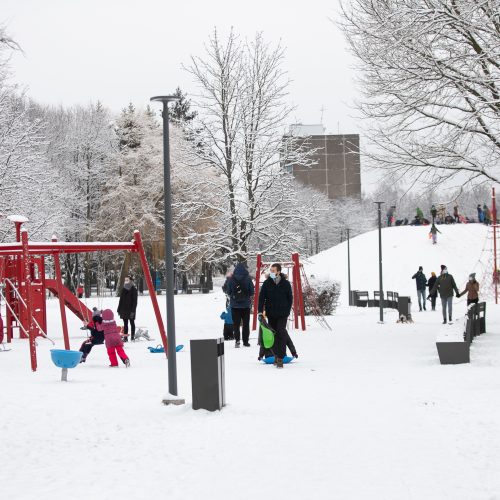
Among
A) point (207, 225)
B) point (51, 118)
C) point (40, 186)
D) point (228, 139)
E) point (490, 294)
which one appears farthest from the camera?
point (51, 118)

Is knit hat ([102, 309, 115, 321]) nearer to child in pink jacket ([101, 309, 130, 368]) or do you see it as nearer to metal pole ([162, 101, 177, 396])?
child in pink jacket ([101, 309, 130, 368])

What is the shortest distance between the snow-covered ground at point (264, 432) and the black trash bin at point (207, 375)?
0.19 metres

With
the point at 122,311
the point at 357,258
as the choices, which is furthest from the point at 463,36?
the point at 357,258

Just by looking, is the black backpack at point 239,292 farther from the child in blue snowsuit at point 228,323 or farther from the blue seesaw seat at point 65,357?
the blue seesaw seat at point 65,357

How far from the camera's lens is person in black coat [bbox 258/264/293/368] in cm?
1464

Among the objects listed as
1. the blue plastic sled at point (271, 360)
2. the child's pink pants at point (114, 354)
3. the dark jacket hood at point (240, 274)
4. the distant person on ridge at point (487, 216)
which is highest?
the distant person on ridge at point (487, 216)

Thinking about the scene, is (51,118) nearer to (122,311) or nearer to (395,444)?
(122,311)

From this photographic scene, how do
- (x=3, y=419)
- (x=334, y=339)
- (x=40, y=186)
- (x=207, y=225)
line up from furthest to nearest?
(x=207, y=225), (x=40, y=186), (x=334, y=339), (x=3, y=419)

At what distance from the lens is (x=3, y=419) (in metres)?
9.91

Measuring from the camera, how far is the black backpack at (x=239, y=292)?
1845 centimetres

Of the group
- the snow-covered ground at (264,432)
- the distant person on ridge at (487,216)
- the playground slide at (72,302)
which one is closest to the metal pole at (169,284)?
the snow-covered ground at (264,432)

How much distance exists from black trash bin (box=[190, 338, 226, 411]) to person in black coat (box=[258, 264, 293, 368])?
4407 mm

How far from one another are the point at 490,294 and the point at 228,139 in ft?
55.6

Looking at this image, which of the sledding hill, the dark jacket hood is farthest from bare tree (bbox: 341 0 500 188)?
the sledding hill
